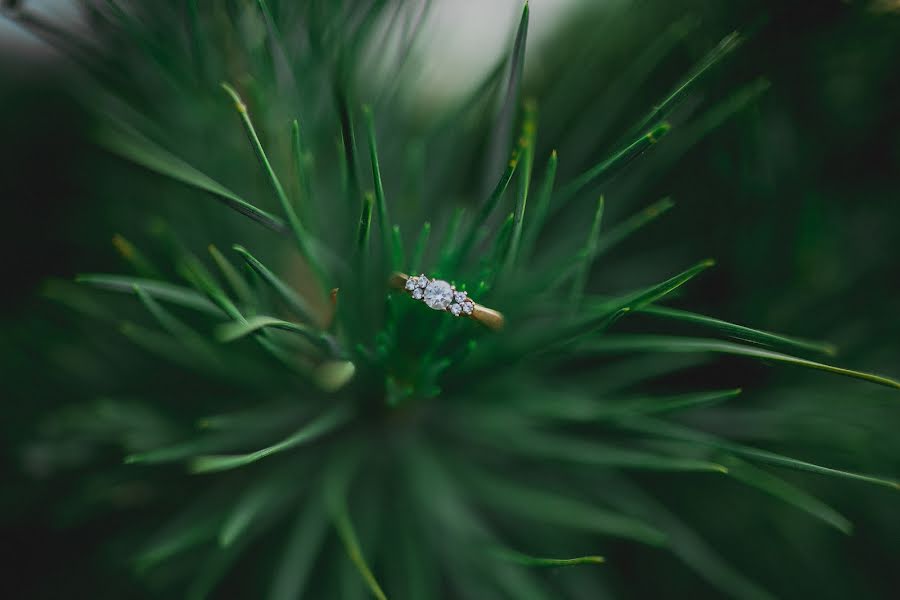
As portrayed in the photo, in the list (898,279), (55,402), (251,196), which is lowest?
(55,402)

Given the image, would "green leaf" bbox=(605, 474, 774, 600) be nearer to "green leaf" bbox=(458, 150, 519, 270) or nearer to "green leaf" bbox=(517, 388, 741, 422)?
"green leaf" bbox=(517, 388, 741, 422)

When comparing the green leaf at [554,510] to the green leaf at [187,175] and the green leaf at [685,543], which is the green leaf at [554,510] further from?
the green leaf at [187,175]

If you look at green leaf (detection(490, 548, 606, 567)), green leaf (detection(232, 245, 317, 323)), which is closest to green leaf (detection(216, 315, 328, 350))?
green leaf (detection(232, 245, 317, 323))

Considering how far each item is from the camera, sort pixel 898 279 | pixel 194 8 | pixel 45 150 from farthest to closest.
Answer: pixel 45 150, pixel 898 279, pixel 194 8

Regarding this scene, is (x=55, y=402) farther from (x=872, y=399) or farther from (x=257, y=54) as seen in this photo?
(x=872, y=399)

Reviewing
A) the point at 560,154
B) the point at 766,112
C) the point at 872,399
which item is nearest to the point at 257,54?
the point at 560,154

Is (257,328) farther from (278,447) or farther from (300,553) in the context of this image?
(300,553)

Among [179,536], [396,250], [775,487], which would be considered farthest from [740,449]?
[179,536]
